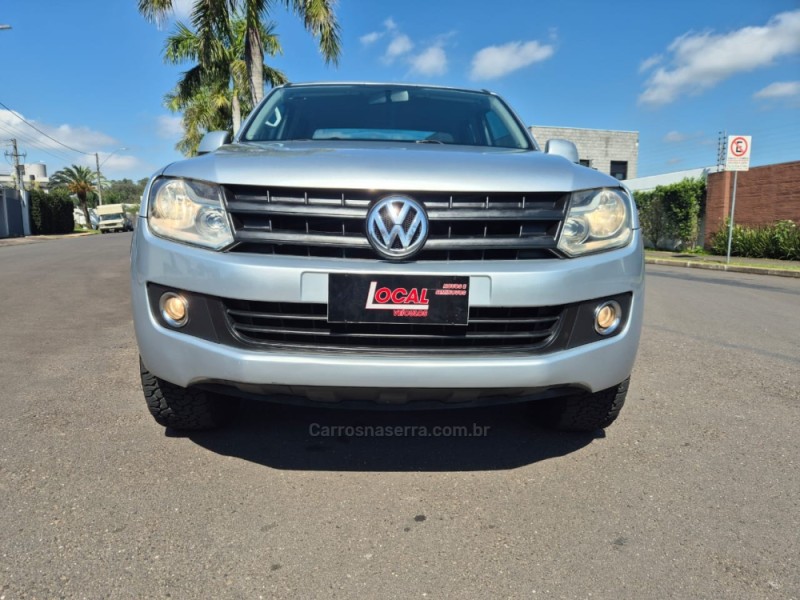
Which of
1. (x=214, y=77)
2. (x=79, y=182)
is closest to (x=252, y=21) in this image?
(x=214, y=77)

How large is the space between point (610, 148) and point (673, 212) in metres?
16.7

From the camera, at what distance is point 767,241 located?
16203mm

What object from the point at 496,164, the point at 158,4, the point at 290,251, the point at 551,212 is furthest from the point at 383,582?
the point at 158,4

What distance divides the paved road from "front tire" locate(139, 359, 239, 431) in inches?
4.0

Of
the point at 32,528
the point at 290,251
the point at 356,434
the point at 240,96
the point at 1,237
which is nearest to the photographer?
the point at 32,528

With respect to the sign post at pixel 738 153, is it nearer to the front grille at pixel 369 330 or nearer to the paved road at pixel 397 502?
the paved road at pixel 397 502

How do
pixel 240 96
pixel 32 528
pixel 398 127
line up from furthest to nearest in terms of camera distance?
pixel 240 96 < pixel 398 127 < pixel 32 528

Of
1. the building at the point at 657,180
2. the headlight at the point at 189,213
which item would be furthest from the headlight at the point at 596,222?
the building at the point at 657,180

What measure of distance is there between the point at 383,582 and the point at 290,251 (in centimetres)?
109

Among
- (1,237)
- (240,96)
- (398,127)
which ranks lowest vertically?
(1,237)

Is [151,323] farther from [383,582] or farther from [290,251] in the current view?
[383,582]

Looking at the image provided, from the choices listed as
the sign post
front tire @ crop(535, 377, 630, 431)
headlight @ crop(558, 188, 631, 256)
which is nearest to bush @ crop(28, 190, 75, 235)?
the sign post

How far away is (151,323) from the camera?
226 cm

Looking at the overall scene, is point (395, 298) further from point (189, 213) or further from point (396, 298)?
point (189, 213)
